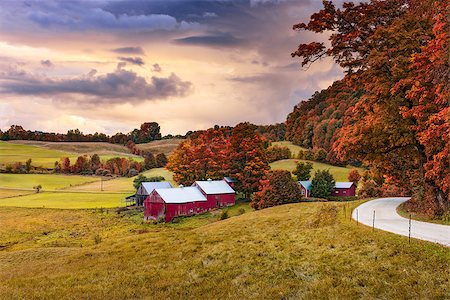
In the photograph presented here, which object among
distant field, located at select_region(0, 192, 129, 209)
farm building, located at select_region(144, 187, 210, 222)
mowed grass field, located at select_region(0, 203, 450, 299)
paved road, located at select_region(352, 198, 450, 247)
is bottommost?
distant field, located at select_region(0, 192, 129, 209)

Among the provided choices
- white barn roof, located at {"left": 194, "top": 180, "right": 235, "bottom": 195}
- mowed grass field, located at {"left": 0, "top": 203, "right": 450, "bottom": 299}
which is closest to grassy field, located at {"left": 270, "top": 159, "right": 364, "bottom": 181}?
white barn roof, located at {"left": 194, "top": 180, "right": 235, "bottom": 195}

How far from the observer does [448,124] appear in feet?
59.1

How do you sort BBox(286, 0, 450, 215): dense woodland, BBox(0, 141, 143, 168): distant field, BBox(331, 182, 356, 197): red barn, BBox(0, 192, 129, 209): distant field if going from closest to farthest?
BBox(286, 0, 450, 215): dense woodland
BBox(331, 182, 356, 197): red barn
BBox(0, 192, 129, 209): distant field
BBox(0, 141, 143, 168): distant field

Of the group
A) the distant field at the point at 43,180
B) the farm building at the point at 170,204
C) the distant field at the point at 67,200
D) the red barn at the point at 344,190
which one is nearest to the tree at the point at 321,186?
the red barn at the point at 344,190

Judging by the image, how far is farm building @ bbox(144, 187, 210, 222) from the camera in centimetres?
5369

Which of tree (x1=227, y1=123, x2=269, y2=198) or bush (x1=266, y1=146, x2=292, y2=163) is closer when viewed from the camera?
tree (x1=227, y1=123, x2=269, y2=198)

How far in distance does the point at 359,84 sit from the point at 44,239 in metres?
33.1

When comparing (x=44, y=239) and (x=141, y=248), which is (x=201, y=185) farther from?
(x=141, y=248)

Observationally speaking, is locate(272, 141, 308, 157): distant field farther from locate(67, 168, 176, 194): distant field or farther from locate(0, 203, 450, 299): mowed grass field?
locate(0, 203, 450, 299): mowed grass field

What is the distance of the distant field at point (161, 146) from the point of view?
151587mm

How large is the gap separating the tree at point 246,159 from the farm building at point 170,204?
27.8 feet

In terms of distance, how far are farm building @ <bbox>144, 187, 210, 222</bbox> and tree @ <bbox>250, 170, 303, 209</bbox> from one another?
1029 centimetres

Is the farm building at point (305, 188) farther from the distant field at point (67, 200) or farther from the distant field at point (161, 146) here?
the distant field at point (161, 146)

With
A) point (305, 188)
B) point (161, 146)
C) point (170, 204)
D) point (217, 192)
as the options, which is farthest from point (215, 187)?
point (161, 146)
